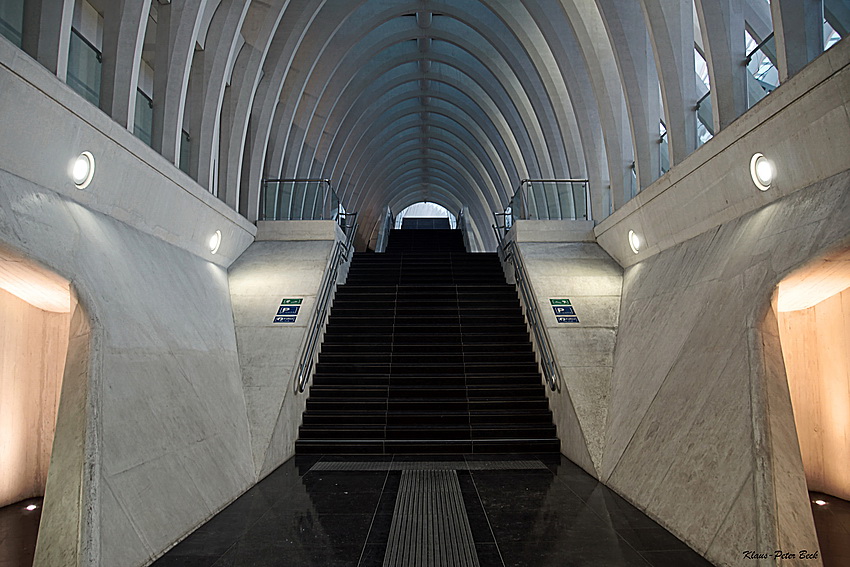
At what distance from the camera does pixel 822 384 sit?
5.89 meters

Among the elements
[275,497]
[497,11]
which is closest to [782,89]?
[275,497]

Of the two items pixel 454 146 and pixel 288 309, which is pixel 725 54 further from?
pixel 454 146

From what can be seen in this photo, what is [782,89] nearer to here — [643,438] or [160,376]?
[643,438]

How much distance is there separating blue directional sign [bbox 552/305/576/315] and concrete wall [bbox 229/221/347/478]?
3979 millimetres

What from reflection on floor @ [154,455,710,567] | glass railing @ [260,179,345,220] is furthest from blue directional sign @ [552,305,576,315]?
glass railing @ [260,179,345,220]

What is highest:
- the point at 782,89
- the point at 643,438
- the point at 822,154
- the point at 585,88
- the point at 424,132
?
the point at 424,132

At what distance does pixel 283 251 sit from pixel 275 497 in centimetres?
655

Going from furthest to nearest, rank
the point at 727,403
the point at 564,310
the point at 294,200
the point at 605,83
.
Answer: the point at 294,200
the point at 605,83
the point at 564,310
the point at 727,403

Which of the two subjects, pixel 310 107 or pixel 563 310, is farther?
pixel 310 107

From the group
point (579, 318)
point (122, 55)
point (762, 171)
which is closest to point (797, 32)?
point (762, 171)

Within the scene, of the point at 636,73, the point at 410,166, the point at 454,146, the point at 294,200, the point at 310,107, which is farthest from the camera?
the point at 410,166

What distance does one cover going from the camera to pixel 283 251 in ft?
39.6

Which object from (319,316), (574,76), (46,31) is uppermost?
(574,76)

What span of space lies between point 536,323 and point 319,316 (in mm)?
3571
